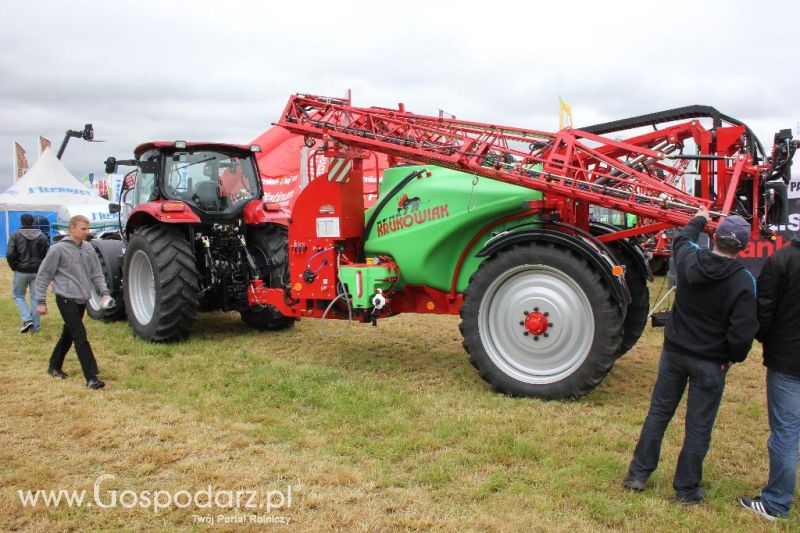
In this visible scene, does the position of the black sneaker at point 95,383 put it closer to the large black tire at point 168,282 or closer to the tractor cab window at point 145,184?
the large black tire at point 168,282

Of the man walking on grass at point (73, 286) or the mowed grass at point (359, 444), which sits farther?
the man walking on grass at point (73, 286)

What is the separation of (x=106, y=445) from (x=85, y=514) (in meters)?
0.92

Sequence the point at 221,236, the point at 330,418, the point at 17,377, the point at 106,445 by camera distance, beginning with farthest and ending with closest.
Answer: the point at 221,236
the point at 17,377
the point at 330,418
the point at 106,445

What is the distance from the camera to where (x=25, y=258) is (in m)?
8.02

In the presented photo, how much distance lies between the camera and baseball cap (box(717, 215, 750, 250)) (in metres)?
3.18

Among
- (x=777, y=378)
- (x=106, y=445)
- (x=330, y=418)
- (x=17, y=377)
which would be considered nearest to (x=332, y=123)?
(x=330, y=418)

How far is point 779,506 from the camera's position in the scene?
3.18 metres

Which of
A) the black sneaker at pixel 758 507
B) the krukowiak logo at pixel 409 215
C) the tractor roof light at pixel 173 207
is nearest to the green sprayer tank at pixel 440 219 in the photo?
the krukowiak logo at pixel 409 215

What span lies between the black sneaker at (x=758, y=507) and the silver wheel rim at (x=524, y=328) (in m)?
1.62

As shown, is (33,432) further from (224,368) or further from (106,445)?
(224,368)

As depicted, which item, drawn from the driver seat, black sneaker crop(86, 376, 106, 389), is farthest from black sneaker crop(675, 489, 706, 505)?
the driver seat

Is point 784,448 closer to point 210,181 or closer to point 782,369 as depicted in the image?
point 782,369

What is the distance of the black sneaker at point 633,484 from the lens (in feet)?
11.3

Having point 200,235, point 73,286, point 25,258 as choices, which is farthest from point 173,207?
point 25,258
